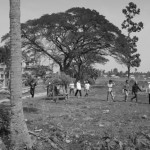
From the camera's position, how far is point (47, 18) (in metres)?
34.4

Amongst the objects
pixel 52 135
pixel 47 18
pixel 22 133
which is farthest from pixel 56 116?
pixel 47 18

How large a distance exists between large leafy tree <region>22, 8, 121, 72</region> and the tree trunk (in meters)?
26.8

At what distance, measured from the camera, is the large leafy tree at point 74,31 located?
3419 centimetres

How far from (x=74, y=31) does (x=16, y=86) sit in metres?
28.1

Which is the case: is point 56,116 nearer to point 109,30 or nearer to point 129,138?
point 129,138

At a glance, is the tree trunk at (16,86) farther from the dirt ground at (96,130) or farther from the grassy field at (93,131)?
the dirt ground at (96,130)

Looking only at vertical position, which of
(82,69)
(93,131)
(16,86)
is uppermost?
(82,69)

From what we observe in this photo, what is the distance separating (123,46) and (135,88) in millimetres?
16643

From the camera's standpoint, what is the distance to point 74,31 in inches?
1368

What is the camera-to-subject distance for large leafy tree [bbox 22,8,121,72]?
3419 cm

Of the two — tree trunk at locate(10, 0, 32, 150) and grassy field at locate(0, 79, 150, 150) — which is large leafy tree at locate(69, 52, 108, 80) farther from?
tree trunk at locate(10, 0, 32, 150)

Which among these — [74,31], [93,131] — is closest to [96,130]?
[93,131]

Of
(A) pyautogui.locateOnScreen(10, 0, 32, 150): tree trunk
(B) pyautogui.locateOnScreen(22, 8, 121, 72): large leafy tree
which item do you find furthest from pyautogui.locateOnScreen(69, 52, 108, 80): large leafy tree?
(A) pyautogui.locateOnScreen(10, 0, 32, 150): tree trunk

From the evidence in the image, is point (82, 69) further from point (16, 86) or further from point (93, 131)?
point (16, 86)
